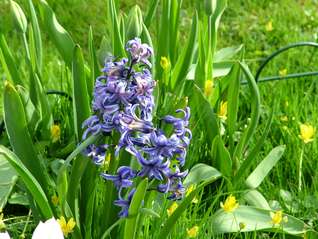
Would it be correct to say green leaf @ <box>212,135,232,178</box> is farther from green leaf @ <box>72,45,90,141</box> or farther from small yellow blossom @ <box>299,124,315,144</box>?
green leaf @ <box>72,45,90,141</box>

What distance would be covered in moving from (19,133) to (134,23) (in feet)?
1.23

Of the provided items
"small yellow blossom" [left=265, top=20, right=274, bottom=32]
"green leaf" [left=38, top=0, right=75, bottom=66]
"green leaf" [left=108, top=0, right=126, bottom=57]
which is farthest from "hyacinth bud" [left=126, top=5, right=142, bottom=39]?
"small yellow blossom" [left=265, top=20, right=274, bottom=32]

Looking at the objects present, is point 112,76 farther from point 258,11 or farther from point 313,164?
point 258,11

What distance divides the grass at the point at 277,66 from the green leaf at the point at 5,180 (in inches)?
12.7

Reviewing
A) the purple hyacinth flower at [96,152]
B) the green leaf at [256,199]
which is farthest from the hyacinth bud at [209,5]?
the purple hyacinth flower at [96,152]

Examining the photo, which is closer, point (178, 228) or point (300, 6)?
point (178, 228)

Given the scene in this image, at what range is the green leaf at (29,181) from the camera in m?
1.23

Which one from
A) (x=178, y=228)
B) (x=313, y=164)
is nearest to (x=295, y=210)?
(x=313, y=164)

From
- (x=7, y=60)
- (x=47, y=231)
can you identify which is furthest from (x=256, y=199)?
(x=47, y=231)

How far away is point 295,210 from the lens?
5.83ft

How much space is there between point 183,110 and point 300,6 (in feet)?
7.07

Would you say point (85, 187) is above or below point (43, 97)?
below

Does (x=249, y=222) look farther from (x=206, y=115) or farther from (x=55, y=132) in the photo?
(x=55, y=132)

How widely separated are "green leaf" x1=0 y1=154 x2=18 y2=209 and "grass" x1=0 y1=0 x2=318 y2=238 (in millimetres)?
323
